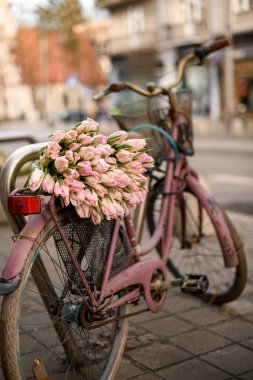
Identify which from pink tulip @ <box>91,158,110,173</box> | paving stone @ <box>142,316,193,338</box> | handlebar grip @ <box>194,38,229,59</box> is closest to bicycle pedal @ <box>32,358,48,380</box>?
pink tulip @ <box>91,158,110,173</box>

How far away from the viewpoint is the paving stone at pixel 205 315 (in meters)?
3.90

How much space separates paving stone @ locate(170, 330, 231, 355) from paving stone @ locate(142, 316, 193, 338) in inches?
3.0

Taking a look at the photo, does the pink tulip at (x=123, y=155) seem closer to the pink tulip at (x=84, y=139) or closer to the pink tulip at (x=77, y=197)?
the pink tulip at (x=84, y=139)

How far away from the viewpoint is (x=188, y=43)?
3541cm

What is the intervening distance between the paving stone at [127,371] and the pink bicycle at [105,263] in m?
0.13

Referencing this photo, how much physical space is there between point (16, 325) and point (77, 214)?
53cm

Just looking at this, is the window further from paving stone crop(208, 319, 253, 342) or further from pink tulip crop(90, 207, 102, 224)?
pink tulip crop(90, 207, 102, 224)

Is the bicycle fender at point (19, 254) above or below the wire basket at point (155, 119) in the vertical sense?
below

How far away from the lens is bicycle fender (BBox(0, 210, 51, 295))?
7.96 feet

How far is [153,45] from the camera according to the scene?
38750 mm

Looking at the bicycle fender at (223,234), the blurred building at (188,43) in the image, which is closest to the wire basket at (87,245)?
the bicycle fender at (223,234)

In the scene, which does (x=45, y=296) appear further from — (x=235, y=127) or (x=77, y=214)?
(x=235, y=127)

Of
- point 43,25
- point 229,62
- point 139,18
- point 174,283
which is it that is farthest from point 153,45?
point 174,283

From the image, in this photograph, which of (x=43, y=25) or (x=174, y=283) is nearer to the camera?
(x=174, y=283)
